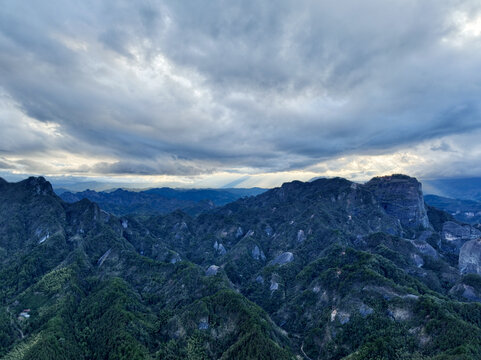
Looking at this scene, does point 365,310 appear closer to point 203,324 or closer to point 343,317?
point 343,317

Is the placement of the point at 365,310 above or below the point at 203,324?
above

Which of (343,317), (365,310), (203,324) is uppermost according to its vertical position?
(365,310)

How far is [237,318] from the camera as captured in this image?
486ft

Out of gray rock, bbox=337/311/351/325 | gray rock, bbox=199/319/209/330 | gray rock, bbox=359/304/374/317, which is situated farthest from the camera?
gray rock, bbox=199/319/209/330

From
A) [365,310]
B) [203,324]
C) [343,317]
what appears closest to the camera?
[365,310]

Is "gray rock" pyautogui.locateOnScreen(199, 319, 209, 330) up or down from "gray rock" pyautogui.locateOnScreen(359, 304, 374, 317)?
down

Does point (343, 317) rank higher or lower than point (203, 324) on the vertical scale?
higher

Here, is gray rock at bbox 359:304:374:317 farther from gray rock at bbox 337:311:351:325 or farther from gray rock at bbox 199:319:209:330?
gray rock at bbox 199:319:209:330

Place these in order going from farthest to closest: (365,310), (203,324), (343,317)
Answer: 1. (203,324)
2. (343,317)
3. (365,310)

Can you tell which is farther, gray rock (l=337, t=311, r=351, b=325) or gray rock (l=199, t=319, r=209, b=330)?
gray rock (l=199, t=319, r=209, b=330)

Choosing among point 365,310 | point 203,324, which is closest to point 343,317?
point 365,310

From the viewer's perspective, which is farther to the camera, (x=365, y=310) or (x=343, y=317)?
(x=343, y=317)

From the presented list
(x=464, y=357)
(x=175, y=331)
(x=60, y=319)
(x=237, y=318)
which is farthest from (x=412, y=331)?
(x=60, y=319)

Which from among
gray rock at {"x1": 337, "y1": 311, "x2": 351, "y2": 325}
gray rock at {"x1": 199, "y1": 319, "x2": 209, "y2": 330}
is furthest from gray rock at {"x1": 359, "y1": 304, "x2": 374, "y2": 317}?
gray rock at {"x1": 199, "y1": 319, "x2": 209, "y2": 330}
